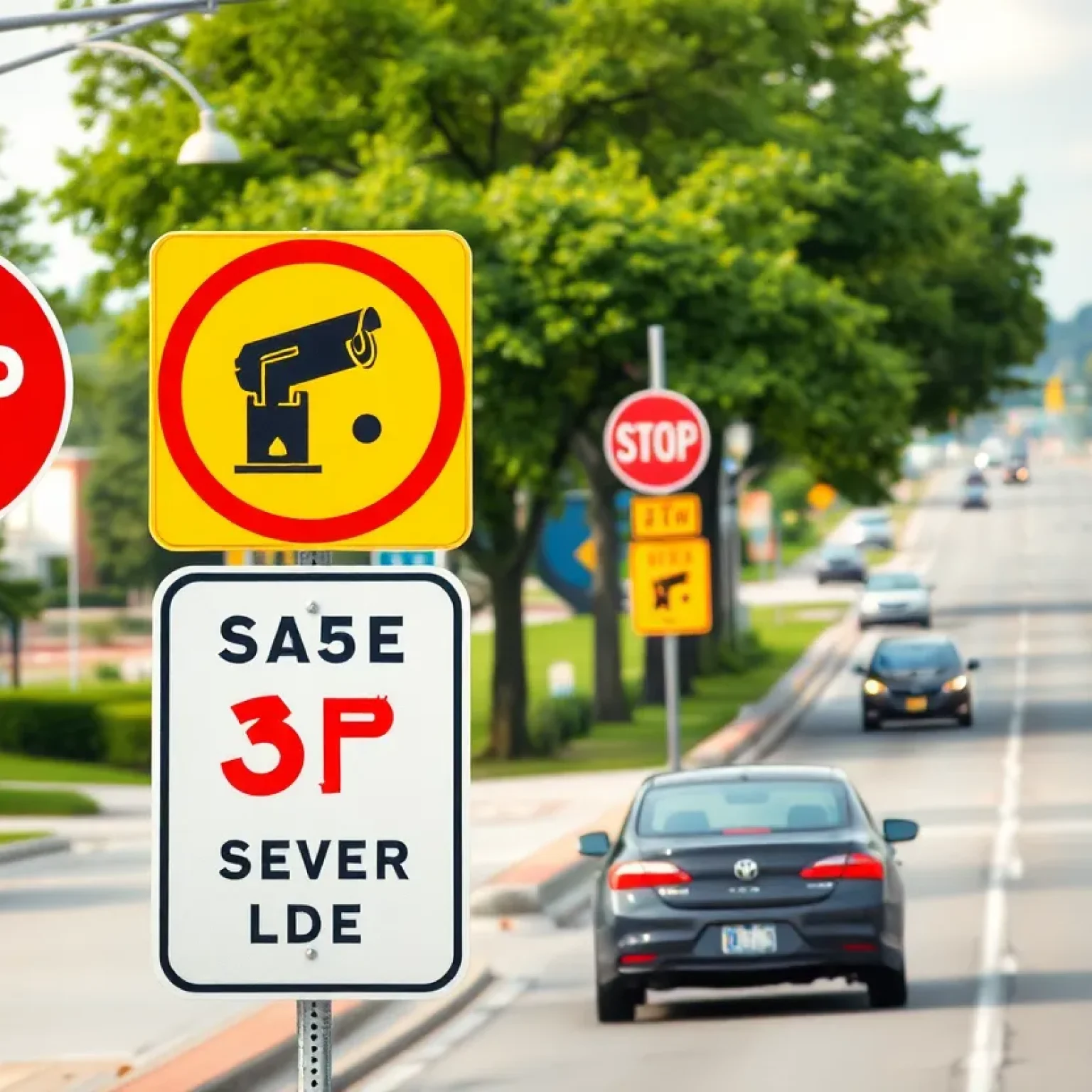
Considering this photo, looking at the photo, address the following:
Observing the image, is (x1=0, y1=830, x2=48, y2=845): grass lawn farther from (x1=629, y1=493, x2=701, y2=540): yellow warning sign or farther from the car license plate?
the car license plate

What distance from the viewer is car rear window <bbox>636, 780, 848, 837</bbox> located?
16453mm

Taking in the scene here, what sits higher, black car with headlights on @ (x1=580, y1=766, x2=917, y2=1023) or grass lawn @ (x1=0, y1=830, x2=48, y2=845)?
black car with headlights on @ (x1=580, y1=766, x2=917, y2=1023)

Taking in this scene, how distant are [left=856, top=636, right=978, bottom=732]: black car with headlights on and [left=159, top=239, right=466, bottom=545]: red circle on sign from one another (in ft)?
135

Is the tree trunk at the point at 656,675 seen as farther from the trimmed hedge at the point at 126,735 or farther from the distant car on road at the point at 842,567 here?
the distant car on road at the point at 842,567


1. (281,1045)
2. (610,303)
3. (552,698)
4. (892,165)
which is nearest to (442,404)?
(281,1045)

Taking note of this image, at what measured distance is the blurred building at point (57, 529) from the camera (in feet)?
363

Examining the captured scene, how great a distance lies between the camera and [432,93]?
41.1 metres

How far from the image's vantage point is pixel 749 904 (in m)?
16.1

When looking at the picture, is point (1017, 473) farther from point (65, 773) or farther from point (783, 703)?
point (65, 773)

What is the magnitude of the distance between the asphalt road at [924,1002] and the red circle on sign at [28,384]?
8406mm

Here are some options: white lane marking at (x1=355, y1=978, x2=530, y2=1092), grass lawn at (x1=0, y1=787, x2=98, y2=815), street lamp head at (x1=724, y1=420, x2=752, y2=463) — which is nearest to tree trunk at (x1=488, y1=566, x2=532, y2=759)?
grass lawn at (x1=0, y1=787, x2=98, y2=815)

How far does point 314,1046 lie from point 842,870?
11265 mm

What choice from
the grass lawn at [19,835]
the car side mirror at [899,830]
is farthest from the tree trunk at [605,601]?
the car side mirror at [899,830]

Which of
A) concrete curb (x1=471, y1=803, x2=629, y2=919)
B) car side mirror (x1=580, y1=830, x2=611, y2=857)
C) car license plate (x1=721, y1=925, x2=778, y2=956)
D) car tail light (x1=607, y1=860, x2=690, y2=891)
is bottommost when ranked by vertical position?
concrete curb (x1=471, y1=803, x2=629, y2=919)
